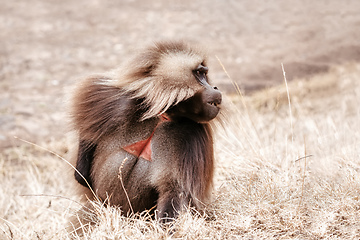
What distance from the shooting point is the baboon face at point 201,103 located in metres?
2.68

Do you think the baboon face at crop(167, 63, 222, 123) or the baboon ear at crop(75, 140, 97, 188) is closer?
the baboon face at crop(167, 63, 222, 123)

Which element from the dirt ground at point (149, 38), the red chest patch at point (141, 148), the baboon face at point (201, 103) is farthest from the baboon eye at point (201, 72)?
the dirt ground at point (149, 38)

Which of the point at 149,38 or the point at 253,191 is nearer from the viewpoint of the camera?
the point at 253,191

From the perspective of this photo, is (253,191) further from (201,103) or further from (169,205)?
(201,103)

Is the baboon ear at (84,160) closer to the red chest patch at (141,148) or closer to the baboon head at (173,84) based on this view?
the red chest patch at (141,148)

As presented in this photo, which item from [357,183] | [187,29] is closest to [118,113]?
[357,183]

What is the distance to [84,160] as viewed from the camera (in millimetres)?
2990

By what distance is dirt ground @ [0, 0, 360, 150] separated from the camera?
6.84m

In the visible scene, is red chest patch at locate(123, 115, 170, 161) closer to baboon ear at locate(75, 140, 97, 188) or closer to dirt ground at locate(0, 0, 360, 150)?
baboon ear at locate(75, 140, 97, 188)

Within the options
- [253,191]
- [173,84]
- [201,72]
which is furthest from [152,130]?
[253,191]

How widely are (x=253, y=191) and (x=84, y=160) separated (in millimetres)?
1165

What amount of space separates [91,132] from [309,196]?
1516mm

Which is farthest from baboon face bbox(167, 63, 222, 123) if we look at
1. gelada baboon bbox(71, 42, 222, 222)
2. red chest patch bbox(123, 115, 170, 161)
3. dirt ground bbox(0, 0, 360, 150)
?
dirt ground bbox(0, 0, 360, 150)

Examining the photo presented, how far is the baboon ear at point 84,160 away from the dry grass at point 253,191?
21cm
